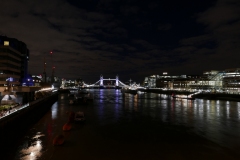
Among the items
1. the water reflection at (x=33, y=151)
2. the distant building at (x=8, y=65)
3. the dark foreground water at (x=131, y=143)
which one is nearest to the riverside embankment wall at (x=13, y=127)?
the dark foreground water at (x=131, y=143)

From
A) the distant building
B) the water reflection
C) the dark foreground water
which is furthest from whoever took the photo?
the distant building

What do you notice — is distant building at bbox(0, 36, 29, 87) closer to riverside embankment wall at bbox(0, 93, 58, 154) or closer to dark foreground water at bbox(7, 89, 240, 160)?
riverside embankment wall at bbox(0, 93, 58, 154)

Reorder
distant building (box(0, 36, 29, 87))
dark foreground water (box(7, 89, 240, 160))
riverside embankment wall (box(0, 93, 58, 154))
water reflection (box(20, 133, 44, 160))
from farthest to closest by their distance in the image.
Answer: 1. distant building (box(0, 36, 29, 87))
2. riverside embankment wall (box(0, 93, 58, 154))
3. dark foreground water (box(7, 89, 240, 160))
4. water reflection (box(20, 133, 44, 160))

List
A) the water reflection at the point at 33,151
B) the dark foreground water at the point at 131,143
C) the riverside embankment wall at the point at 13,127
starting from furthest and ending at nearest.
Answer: the riverside embankment wall at the point at 13,127 < the dark foreground water at the point at 131,143 < the water reflection at the point at 33,151

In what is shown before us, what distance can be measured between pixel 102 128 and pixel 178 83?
14075 centimetres

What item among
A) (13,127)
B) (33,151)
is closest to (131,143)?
(33,151)

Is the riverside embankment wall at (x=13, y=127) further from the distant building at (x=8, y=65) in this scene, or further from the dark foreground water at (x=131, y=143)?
the distant building at (x=8, y=65)

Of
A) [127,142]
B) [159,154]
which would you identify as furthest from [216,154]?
[127,142]

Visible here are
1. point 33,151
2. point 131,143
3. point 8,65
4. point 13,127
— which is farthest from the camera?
point 8,65

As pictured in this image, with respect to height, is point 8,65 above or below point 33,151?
above

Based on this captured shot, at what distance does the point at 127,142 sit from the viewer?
17.0 meters

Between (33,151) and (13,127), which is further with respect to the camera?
(13,127)

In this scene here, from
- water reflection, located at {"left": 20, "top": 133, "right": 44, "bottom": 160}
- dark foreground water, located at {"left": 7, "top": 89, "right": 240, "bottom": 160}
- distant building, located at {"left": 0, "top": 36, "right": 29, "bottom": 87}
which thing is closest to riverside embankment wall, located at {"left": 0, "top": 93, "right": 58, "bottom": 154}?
dark foreground water, located at {"left": 7, "top": 89, "right": 240, "bottom": 160}

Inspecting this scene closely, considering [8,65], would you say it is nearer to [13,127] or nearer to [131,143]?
[13,127]
